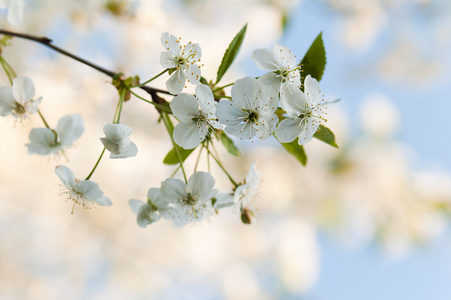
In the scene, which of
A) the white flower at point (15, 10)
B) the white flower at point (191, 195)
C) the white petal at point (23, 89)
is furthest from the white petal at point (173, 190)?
the white flower at point (15, 10)

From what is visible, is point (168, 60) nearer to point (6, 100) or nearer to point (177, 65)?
point (177, 65)

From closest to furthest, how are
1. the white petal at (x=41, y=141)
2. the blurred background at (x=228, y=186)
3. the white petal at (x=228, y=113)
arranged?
1. the white petal at (x=228, y=113)
2. the white petal at (x=41, y=141)
3. the blurred background at (x=228, y=186)

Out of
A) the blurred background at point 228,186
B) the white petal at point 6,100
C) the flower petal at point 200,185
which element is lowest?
the flower petal at point 200,185

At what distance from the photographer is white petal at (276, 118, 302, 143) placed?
43 cm

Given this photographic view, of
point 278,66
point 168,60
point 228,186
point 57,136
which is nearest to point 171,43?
point 168,60

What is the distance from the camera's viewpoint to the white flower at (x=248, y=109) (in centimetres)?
42

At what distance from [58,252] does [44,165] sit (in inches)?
18.4

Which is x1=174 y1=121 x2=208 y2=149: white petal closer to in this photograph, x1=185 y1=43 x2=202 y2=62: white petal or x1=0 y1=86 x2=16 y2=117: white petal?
x1=185 y1=43 x2=202 y2=62: white petal

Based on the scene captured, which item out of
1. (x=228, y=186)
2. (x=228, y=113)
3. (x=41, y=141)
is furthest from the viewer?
(x=228, y=186)

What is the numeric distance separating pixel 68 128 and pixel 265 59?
11.3 inches

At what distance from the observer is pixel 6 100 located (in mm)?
505

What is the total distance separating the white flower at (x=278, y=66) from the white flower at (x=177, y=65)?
70 mm

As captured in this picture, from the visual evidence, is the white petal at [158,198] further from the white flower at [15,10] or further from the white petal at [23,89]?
the white flower at [15,10]

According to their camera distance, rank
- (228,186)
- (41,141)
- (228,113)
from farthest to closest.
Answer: (228,186)
(41,141)
(228,113)
